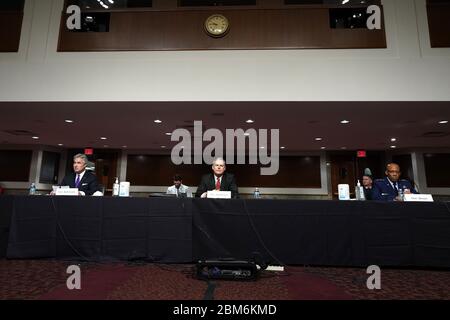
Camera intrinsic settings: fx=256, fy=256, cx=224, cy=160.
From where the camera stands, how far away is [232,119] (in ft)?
17.4

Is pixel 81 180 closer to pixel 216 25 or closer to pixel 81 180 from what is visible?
pixel 81 180

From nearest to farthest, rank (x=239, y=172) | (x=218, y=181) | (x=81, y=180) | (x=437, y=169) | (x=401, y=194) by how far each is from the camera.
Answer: (x=401, y=194) → (x=81, y=180) → (x=218, y=181) → (x=437, y=169) → (x=239, y=172)

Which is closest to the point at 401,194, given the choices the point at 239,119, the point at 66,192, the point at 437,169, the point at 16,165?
the point at 239,119

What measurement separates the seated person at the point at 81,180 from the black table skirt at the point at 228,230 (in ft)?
1.63

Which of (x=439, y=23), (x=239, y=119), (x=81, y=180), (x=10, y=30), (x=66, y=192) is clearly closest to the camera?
(x=66, y=192)

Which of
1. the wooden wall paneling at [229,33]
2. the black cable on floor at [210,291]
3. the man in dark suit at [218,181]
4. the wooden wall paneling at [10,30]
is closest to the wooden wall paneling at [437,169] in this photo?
the wooden wall paneling at [229,33]

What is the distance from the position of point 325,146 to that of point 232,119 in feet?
14.3

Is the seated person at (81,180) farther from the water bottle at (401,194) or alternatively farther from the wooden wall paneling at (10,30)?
the water bottle at (401,194)

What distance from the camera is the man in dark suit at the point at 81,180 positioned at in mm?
3176

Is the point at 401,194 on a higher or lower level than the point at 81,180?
lower

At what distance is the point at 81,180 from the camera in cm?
321

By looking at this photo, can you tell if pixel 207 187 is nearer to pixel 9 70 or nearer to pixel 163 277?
pixel 163 277

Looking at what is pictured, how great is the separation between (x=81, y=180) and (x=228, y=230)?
6.54 ft

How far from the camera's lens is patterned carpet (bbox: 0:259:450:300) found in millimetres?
1815
